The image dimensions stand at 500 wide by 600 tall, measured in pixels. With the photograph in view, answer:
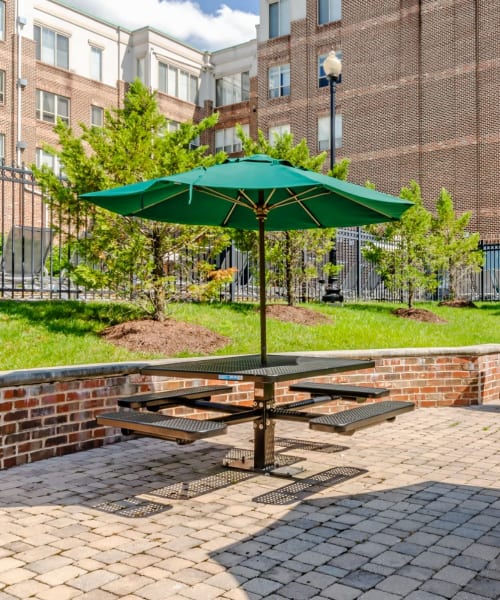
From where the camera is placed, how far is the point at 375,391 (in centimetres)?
635

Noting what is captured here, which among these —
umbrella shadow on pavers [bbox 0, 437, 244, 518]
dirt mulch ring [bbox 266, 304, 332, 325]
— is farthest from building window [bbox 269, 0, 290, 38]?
umbrella shadow on pavers [bbox 0, 437, 244, 518]

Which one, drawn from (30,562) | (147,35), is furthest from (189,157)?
(147,35)

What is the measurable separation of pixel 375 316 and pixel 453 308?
4839 mm

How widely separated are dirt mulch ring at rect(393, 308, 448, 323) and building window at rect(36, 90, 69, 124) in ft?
83.8

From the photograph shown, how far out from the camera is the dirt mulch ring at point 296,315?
39.7ft

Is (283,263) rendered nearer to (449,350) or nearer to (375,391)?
(449,350)

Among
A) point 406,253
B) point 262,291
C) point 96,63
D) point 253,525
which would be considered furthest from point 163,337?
point 96,63

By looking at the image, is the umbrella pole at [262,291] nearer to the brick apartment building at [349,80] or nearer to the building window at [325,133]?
the brick apartment building at [349,80]

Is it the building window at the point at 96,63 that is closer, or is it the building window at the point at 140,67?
the building window at the point at 96,63

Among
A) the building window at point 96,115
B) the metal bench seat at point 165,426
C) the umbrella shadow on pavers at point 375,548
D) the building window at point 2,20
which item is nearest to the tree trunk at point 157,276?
the metal bench seat at point 165,426

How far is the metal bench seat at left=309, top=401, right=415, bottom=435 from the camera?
16.9ft

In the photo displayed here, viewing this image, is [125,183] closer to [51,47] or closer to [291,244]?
[291,244]

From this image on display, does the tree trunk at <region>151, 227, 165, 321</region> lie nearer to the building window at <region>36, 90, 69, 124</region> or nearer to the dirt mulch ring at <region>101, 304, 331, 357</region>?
the dirt mulch ring at <region>101, 304, 331, 357</region>

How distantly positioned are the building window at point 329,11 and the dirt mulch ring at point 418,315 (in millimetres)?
23940
